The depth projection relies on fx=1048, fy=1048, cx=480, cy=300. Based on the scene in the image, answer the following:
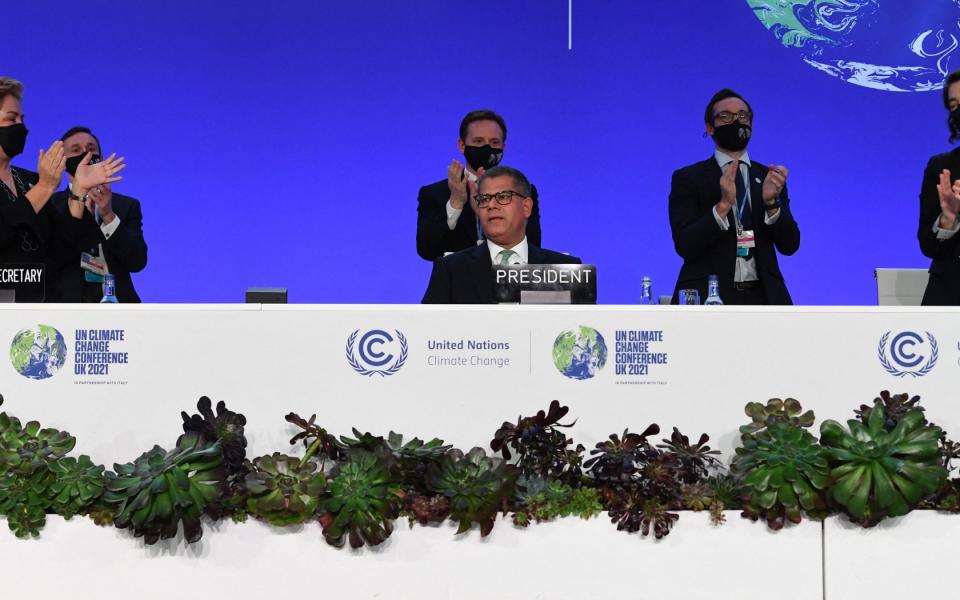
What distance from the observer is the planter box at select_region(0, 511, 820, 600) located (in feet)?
6.37

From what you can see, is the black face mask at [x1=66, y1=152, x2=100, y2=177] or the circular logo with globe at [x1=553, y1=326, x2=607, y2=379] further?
the black face mask at [x1=66, y1=152, x2=100, y2=177]

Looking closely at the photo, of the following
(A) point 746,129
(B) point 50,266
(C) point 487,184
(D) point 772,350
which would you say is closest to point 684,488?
(D) point 772,350

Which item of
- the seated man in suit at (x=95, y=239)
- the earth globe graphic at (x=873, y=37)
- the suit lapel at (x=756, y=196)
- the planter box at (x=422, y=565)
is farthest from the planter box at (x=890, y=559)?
the earth globe graphic at (x=873, y=37)

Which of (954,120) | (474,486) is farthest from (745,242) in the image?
(474,486)

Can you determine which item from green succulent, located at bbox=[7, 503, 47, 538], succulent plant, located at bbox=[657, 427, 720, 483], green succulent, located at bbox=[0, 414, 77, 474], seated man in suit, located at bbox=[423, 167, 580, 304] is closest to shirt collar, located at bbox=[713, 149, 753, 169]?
seated man in suit, located at bbox=[423, 167, 580, 304]

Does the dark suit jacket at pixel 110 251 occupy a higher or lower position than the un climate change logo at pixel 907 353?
higher

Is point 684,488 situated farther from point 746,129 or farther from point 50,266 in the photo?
point 50,266

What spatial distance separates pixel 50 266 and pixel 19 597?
1.55 m

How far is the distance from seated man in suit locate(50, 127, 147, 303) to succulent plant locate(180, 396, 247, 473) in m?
1.31

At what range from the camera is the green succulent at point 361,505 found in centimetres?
191

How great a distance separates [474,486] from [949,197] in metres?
1.93

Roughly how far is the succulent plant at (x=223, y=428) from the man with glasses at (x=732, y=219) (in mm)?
1848

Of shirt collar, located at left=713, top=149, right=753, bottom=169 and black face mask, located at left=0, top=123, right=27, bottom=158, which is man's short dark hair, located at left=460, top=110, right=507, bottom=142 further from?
black face mask, located at left=0, top=123, right=27, bottom=158

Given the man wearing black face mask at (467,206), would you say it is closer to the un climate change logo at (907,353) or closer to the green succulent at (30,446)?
the un climate change logo at (907,353)
